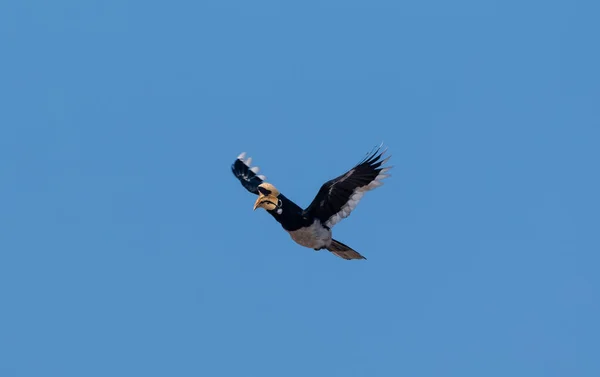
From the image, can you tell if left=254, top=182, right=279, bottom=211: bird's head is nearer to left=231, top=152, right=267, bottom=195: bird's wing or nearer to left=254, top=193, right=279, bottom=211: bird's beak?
left=254, top=193, right=279, bottom=211: bird's beak

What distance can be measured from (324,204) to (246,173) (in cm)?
720

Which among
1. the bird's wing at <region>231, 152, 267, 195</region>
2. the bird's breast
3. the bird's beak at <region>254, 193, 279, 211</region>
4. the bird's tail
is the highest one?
the bird's wing at <region>231, 152, 267, 195</region>

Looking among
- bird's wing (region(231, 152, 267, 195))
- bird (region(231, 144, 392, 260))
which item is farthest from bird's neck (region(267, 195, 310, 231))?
bird's wing (region(231, 152, 267, 195))

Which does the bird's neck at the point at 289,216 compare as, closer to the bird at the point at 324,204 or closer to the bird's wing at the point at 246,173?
the bird at the point at 324,204

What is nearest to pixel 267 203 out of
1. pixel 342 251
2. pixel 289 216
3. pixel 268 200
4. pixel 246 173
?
pixel 268 200

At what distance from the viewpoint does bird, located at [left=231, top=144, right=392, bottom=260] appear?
40.2 meters

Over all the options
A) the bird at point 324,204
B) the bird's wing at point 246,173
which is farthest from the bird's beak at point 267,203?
the bird's wing at point 246,173

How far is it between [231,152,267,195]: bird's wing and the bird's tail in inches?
202

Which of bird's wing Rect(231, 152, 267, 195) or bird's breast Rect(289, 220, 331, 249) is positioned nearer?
bird's breast Rect(289, 220, 331, 249)

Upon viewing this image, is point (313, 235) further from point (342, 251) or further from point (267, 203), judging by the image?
point (342, 251)

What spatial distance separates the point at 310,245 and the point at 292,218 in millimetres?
1457

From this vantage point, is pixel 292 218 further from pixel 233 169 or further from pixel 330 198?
pixel 233 169

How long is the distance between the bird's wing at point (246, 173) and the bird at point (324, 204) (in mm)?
4872

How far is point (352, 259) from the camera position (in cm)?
4278
